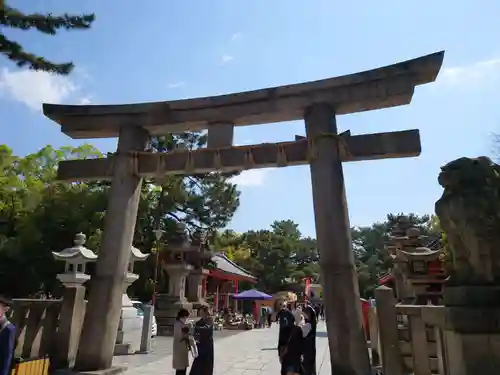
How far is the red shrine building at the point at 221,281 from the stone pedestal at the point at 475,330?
23.7 m

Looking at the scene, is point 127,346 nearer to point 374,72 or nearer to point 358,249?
point 374,72

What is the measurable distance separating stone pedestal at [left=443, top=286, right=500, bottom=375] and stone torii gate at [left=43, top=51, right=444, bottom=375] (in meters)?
2.89

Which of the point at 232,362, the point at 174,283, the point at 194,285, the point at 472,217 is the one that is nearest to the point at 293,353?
the point at 472,217

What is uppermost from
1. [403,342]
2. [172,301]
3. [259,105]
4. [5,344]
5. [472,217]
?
[259,105]

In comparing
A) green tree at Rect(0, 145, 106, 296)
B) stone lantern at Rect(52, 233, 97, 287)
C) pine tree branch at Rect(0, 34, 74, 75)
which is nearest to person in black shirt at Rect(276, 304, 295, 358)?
stone lantern at Rect(52, 233, 97, 287)

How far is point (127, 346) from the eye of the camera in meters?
11.3

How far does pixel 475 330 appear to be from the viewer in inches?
140

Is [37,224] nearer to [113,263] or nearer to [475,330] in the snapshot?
[113,263]

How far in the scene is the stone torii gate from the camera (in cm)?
670

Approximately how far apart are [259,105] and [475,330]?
5785 millimetres

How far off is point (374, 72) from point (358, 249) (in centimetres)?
6410

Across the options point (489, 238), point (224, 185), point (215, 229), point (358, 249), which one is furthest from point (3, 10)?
point (358, 249)

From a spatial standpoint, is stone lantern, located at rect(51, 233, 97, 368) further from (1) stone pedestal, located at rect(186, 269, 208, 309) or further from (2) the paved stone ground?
(1) stone pedestal, located at rect(186, 269, 208, 309)

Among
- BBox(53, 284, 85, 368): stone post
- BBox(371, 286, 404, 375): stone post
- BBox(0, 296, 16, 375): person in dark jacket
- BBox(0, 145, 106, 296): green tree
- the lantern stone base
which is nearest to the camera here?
BBox(0, 296, 16, 375): person in dark jacket
